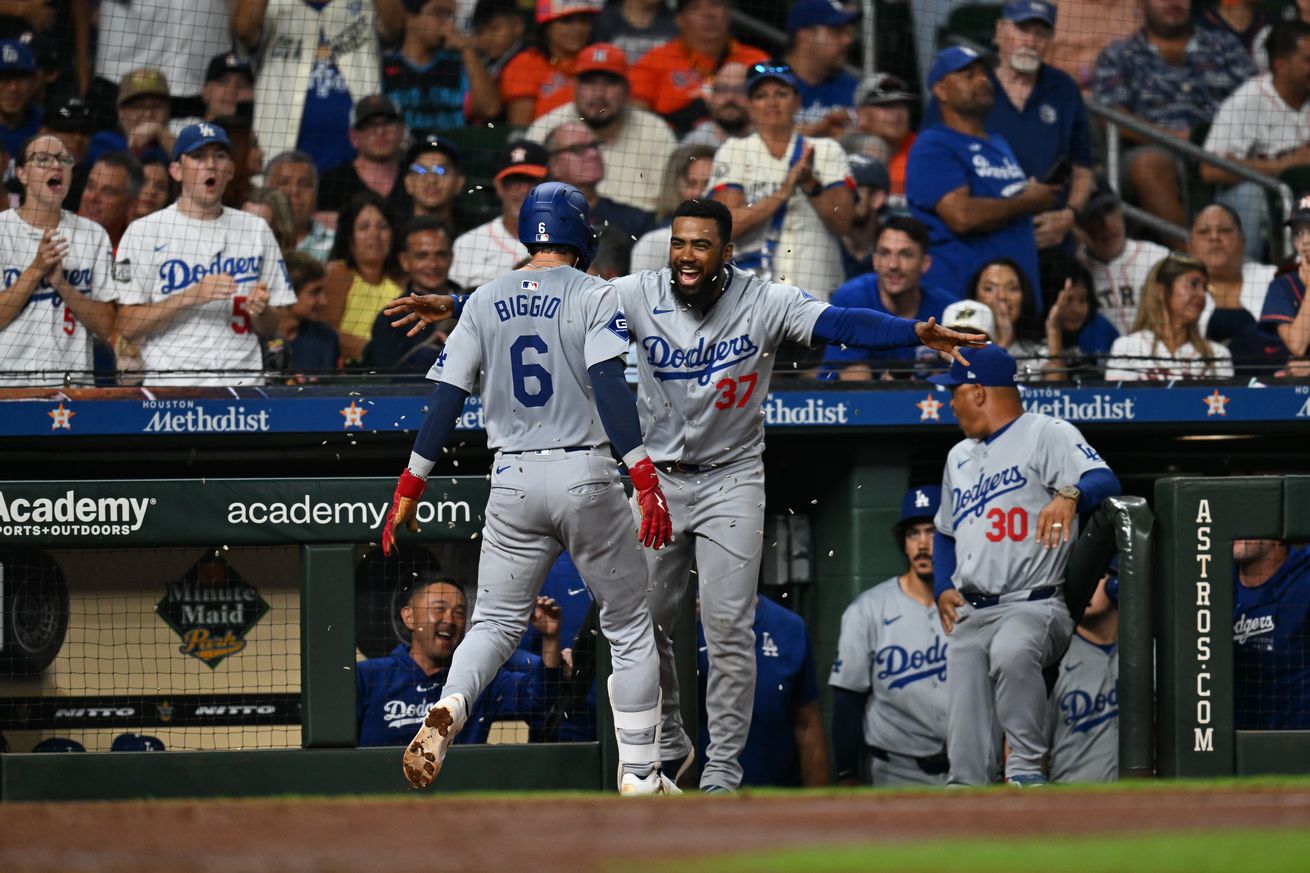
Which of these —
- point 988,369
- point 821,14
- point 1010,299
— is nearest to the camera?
point 988,369

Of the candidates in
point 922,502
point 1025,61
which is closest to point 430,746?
point 922,502

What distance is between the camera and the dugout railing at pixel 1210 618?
517cm

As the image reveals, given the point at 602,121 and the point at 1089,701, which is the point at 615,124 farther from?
the point at 1089,701

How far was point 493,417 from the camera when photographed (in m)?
4.96

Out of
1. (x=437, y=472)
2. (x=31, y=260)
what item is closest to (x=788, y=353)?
(x=437, y=472)

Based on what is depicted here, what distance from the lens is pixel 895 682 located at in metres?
6.37

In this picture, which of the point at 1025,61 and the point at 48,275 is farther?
the point at 1025,61

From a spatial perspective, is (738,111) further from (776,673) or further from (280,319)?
(776,673)

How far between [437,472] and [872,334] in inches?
103

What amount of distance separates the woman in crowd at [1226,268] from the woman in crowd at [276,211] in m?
4.30

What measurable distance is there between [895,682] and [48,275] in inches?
154

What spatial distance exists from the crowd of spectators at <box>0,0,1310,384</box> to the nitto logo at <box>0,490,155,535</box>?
1341 millimetres

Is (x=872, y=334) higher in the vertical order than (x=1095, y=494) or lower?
higher

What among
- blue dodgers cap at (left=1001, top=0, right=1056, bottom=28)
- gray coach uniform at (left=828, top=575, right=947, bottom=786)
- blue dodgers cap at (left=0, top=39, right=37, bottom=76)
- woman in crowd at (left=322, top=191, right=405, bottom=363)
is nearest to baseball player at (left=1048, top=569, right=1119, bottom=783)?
gray coach uniform at (left=828, top=575, right=947, bottom=786)
